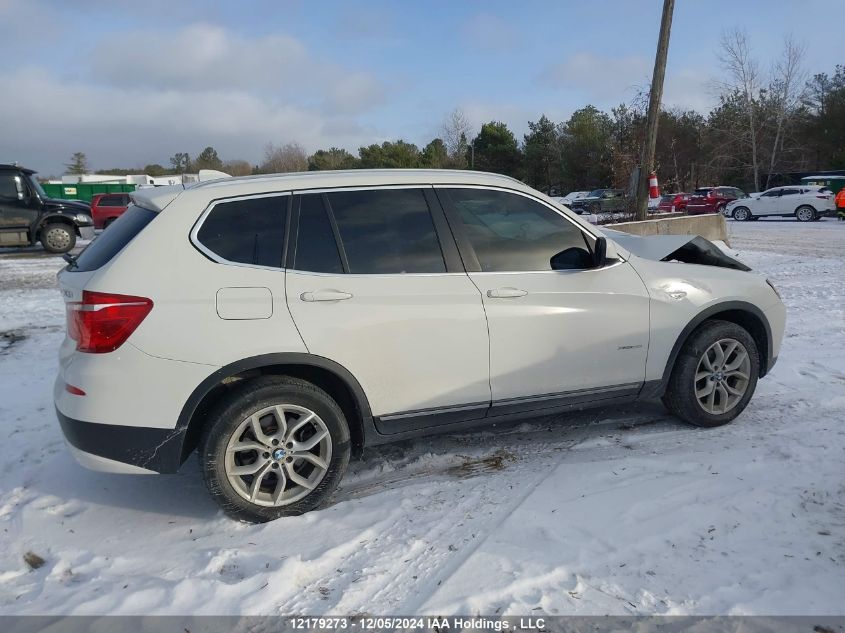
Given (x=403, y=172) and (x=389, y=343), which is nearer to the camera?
(x=389, y=343)

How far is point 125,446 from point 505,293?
2145 millimetres

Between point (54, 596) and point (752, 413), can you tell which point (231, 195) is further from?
point (752, 413)

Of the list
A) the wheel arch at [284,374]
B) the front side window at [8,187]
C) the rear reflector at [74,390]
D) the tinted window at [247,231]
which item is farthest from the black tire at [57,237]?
the wheel arch at [284,374]

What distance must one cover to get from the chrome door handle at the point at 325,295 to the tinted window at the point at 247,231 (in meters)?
0.22

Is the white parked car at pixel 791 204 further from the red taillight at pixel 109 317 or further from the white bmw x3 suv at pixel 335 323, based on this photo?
the red taillight at pixel 109 317

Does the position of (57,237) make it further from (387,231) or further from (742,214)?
(742,214)

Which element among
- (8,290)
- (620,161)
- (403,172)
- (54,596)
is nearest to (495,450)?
(403,172)

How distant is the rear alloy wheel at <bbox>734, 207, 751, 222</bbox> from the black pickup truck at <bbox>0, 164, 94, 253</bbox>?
25521 mm

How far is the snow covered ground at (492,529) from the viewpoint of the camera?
8.90 ft

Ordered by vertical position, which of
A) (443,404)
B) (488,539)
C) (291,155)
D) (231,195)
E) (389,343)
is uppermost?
(291,155)

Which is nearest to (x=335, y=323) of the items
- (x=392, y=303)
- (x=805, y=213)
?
(x=392, y=303)

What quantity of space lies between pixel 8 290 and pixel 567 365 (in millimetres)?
10623

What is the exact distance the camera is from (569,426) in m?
4.59

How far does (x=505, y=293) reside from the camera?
3.68m
